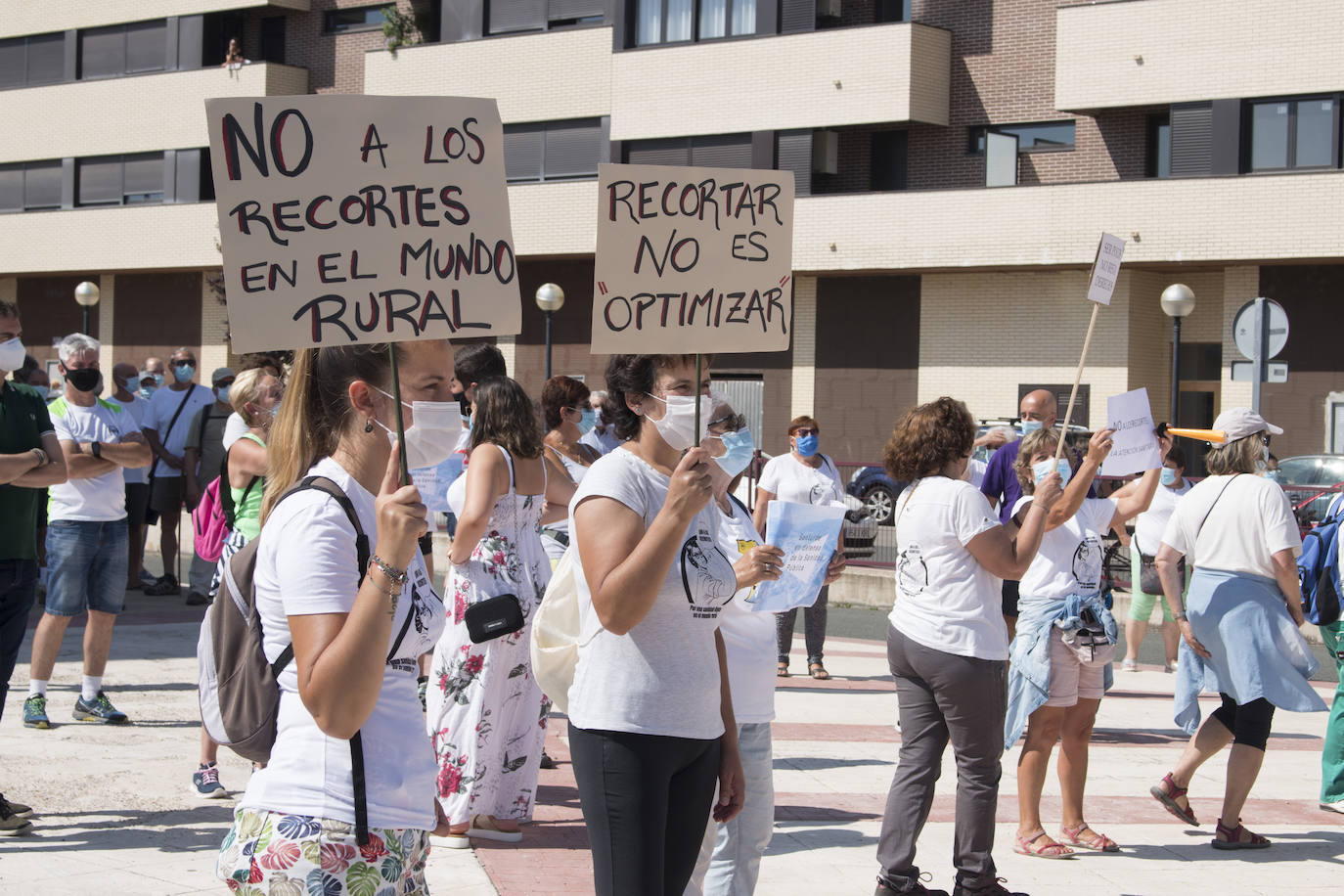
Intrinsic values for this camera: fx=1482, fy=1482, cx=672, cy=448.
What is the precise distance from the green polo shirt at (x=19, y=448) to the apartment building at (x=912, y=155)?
2323 centimetres

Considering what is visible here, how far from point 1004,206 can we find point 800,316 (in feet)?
17.8

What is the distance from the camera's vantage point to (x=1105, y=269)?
680cm

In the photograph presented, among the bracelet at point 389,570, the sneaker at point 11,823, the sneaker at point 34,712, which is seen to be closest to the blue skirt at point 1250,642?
the bracelet at point 389,570

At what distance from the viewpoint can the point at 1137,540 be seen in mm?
12578

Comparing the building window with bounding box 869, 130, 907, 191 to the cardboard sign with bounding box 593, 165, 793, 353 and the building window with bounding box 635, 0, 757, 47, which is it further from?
the cardboard sign with bounding box 593, 165, 793, 353

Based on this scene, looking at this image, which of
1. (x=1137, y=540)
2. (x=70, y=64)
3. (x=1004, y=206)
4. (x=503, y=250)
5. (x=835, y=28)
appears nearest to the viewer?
(x=503, y=250)

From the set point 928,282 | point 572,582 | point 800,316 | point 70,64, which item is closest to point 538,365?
point 800,316

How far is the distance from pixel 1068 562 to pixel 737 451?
2.54m

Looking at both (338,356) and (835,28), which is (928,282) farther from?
(338,356)

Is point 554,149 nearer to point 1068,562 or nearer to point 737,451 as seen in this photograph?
point 1068,562

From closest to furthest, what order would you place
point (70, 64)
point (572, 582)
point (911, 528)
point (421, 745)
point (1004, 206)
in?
point (421, 745), point (572, 582), point (911, 528), point (1004, 206), point (70, 64)

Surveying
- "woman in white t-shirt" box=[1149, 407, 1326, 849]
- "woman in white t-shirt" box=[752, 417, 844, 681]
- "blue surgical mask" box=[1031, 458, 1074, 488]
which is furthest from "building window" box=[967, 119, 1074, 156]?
"blue surgical mask" box=[1031, 458, 1074, 488]

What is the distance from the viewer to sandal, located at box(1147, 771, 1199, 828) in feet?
23.9

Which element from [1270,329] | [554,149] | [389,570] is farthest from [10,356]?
[554,149]
